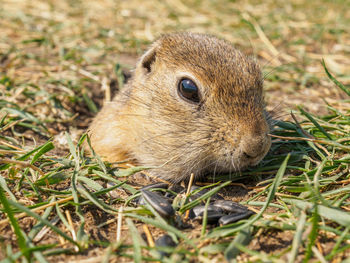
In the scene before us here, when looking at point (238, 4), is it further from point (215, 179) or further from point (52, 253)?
point (52, 253)

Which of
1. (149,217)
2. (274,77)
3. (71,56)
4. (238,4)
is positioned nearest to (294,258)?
(149,217)

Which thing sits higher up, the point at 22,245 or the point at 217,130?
the point at 217,130

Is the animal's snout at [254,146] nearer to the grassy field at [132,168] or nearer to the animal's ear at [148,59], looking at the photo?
the grassy field at [132,168]

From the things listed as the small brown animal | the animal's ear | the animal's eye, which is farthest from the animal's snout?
the animal's ear

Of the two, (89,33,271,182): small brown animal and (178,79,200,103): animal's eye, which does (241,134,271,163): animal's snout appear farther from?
(178,79,200,103): animal's eye

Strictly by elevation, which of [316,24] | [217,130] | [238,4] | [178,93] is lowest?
[217,130]

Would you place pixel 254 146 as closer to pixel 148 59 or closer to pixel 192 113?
pixel 192 113

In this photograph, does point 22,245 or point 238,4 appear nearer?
point 22,245
